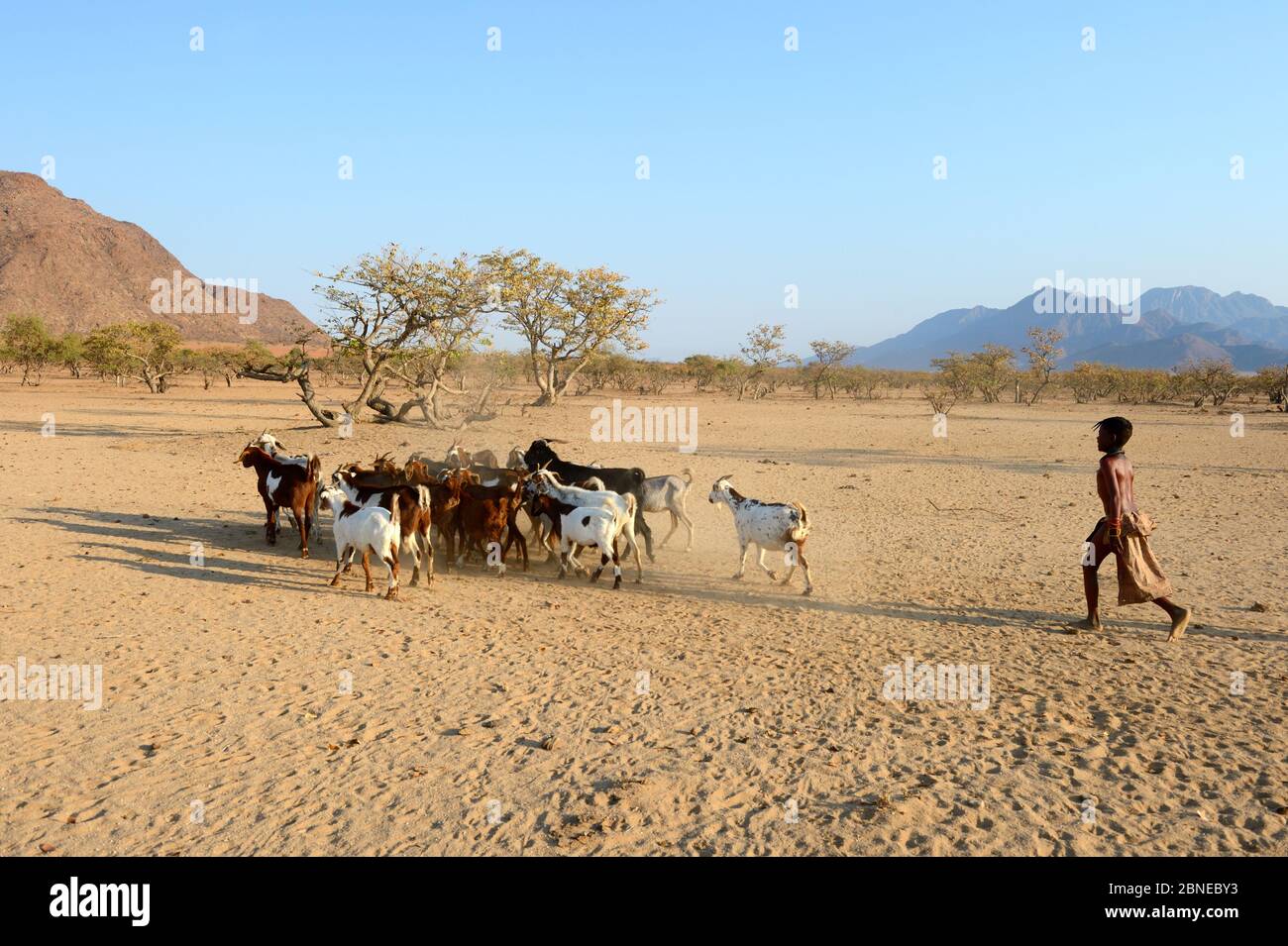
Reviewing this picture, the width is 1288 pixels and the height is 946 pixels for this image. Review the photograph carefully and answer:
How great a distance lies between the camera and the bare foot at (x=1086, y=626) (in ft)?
27.6

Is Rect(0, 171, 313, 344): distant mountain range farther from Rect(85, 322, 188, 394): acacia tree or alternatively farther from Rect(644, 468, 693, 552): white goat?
Rect(644, 468, 693, 552): white goat

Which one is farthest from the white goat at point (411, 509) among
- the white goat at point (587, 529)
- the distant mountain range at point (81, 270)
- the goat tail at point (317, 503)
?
the distant mountain range at point (81, 270)

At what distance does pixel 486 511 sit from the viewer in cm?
1056

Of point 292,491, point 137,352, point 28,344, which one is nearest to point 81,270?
point 28,344

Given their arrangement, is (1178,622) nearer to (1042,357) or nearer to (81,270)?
(1042,357)

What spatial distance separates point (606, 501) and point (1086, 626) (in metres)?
5.97

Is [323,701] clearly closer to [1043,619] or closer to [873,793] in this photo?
[873,793]

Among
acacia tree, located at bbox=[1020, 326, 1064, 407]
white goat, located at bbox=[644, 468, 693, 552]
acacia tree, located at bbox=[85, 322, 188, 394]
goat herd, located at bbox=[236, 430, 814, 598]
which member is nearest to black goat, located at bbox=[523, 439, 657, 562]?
goat herd, located at bbox=[236, 430, 814, 598]

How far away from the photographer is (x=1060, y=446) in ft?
90.1

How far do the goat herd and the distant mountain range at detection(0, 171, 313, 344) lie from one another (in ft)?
412

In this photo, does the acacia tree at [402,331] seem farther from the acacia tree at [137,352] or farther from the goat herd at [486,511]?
the acacia tree at [137,352]
